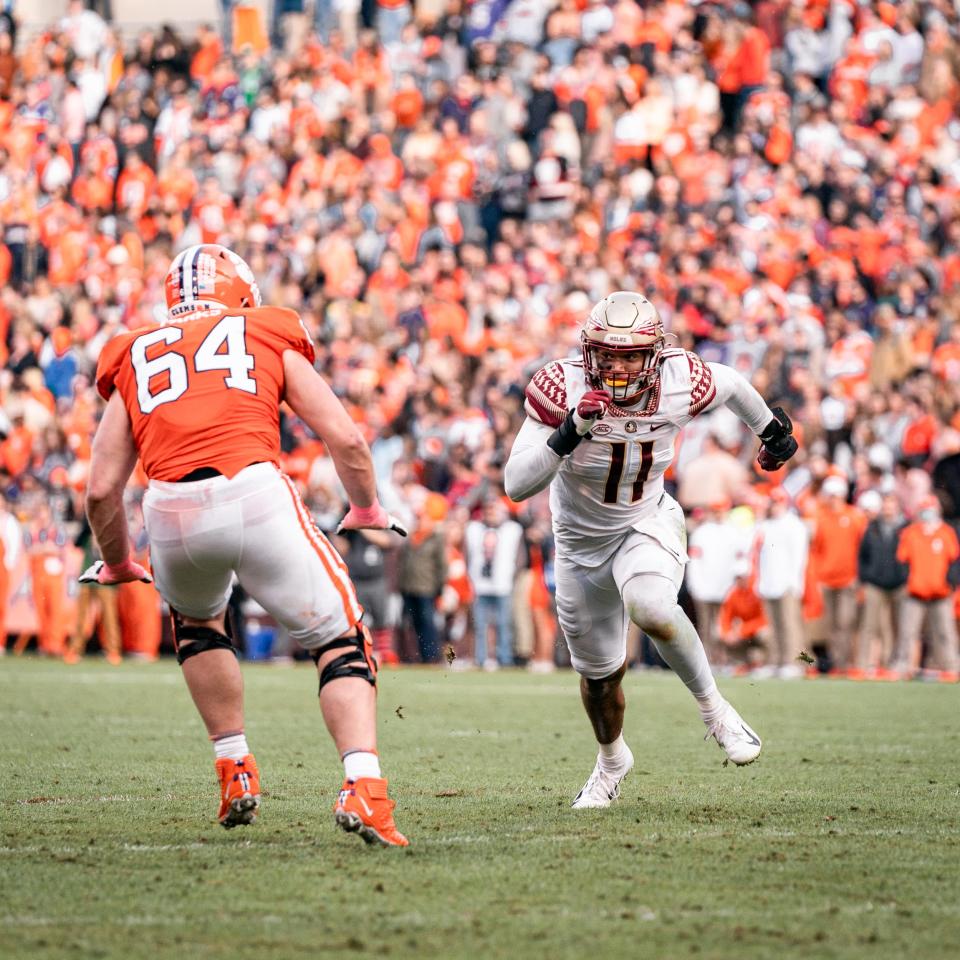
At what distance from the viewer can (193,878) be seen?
4.93 metres

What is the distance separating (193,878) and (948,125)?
52.9ft

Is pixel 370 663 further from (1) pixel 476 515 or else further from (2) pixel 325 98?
(2) pixel 325 98

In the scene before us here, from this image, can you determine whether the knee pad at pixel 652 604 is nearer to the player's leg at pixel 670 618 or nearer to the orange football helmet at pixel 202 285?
the player's leg at pixel 670 618

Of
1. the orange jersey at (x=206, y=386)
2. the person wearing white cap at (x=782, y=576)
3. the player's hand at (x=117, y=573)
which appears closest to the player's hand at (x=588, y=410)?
the orange jersey at (x=206, y=386)

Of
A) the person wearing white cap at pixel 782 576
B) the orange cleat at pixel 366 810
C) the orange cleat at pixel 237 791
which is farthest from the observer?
the person wearing white cap at pixel 782 576

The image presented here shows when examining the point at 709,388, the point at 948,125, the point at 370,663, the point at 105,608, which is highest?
the point at 948,125

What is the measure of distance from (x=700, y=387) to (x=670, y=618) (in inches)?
35.3

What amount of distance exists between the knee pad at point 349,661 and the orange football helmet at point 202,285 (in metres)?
1.16

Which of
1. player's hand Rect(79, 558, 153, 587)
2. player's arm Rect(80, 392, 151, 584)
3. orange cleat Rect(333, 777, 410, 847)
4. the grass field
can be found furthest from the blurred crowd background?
player's arm Rect(80, 392, 151, 584)

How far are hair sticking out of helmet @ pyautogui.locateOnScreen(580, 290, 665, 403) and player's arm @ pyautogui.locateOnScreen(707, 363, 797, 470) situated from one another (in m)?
0.38

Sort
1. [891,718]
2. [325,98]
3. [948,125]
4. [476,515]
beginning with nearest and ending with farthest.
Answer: [891,718] → [476,515] → [948,125] → [325,98]

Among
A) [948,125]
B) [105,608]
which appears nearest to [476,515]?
[105,608]

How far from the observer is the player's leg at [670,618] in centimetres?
642

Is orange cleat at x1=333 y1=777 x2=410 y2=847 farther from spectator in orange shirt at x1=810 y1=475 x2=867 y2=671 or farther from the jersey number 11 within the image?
spectator in orange shirt at x1=810 y1=475 x2=867 y2=671
